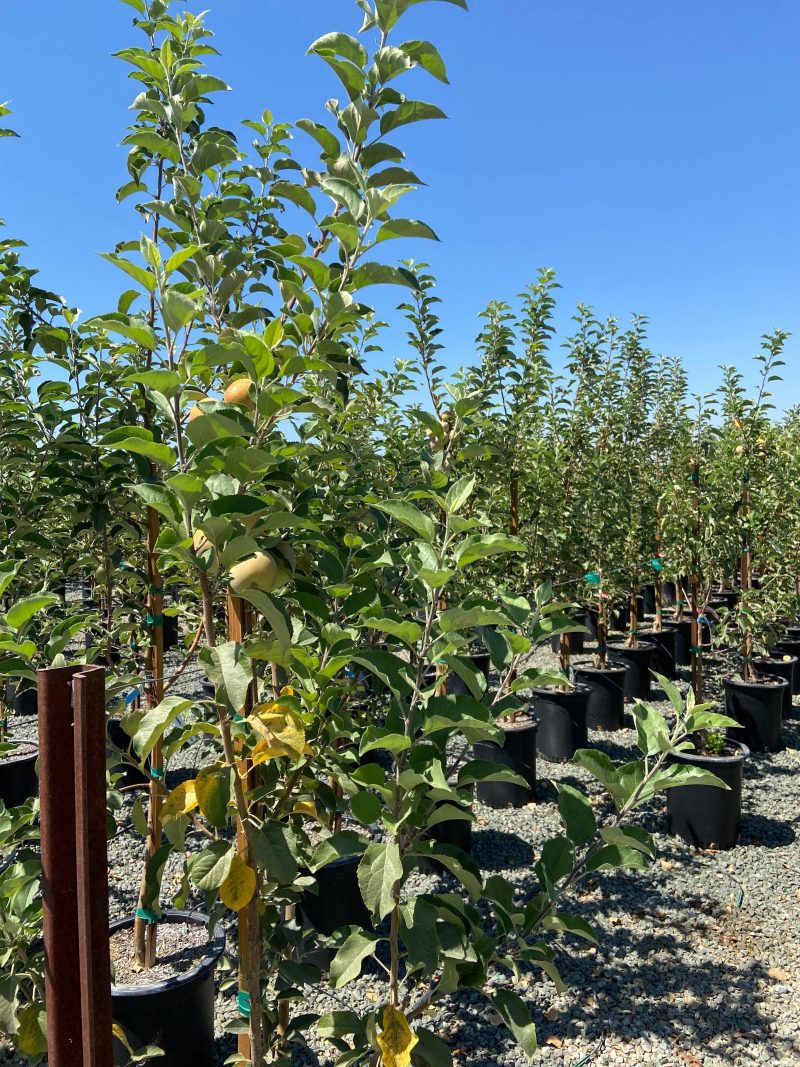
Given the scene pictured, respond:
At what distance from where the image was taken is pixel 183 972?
2176mm

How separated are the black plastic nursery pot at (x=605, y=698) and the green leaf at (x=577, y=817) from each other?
4.63m

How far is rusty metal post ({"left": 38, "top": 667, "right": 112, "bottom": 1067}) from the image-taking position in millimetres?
992

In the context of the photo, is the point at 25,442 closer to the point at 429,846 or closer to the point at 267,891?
the point at 267,891

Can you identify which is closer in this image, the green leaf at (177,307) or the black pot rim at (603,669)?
the green leaf at (177,307)

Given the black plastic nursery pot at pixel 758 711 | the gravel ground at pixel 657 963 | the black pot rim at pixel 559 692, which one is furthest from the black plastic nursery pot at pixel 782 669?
the gravel ground at pixel 657 963

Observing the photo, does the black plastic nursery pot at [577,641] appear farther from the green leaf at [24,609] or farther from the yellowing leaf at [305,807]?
the green leaf at [24,609]

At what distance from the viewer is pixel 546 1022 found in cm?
261

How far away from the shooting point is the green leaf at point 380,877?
3.75ft

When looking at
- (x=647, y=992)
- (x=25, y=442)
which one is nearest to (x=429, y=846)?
(x=25, y=442)

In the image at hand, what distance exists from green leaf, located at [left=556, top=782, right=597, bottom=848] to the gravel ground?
971 millimetres

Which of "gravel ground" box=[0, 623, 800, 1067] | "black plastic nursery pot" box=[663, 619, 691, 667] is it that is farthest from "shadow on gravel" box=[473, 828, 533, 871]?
"black plastic nursery pot" box=[663, 619, 691, 667]

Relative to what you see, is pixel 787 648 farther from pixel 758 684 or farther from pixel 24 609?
pixel 24 609

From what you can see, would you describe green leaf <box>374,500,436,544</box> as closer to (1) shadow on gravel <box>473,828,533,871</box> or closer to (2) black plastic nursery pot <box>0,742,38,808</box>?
(1) shadow on gravel <box>473,828,533,871</box>

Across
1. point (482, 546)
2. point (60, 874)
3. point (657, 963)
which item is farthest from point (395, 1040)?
point (657, 963)
